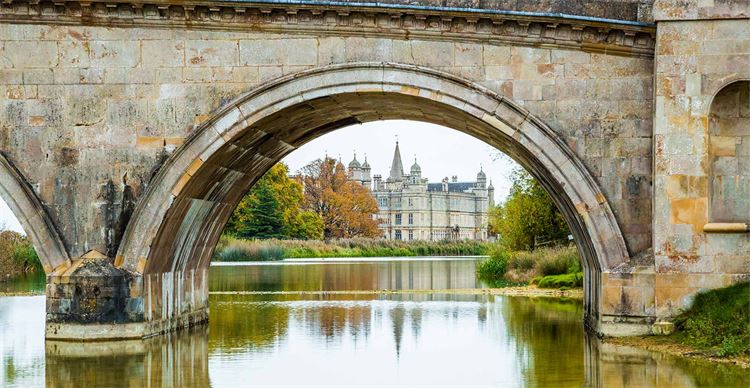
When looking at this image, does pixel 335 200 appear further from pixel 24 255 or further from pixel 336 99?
pixel 336 99

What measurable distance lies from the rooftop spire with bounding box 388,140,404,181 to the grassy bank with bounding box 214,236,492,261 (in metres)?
44.0

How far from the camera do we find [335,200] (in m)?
75.7

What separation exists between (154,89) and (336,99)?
233cm

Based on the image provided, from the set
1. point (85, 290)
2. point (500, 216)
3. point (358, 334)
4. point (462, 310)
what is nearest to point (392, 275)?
point (500, 216)

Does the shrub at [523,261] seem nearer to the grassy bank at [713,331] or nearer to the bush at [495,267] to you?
the bush at [495,267]

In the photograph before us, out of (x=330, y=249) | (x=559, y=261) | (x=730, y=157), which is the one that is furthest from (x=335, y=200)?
(x=730, y=157)

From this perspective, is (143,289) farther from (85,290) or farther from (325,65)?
(325,65)

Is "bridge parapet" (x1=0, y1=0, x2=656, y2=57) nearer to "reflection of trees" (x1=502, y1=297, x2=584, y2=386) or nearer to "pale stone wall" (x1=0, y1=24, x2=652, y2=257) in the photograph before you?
"pale stone wall" (x1=0, y1=24, x2=652, y2=257)

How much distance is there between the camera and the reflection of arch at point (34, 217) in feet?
49.5

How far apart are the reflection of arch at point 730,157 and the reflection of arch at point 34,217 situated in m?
8.14

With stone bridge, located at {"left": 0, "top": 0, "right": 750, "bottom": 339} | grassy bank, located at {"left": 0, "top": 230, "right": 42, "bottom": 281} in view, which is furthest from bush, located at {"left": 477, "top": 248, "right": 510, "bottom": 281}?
stone bridge, located at {"left": 0, "top": 0, "right": 750, "bottom": 339}

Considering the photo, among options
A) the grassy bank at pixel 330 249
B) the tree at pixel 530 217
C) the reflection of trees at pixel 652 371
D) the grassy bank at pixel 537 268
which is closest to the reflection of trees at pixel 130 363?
the reflection of trees at pixel 652 371

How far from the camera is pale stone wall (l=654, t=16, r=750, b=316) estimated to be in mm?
14266

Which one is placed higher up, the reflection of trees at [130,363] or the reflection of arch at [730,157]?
the reflection of arch at [730,157]
